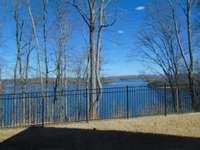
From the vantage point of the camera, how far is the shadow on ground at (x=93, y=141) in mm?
9812

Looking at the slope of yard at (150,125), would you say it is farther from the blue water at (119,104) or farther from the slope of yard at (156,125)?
the blue water at (119,104)

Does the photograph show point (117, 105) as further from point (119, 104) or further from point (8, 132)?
point (8, 132)

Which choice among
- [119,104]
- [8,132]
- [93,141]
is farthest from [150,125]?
[8,132]

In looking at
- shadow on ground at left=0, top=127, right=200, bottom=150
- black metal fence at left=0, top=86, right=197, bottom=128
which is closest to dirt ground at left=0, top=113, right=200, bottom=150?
shadow on ground at left=0, top=127, right=200, bottom=150

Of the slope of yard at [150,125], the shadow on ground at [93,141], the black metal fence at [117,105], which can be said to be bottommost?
the shadow on ground at [93,141]

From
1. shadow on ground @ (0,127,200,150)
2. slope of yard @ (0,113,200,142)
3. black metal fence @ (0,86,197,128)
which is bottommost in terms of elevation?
shadow on ground @ (0,127,200,150)

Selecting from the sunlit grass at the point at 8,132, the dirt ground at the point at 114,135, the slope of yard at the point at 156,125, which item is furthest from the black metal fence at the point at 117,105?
the sunlit grass at the point at 8,132

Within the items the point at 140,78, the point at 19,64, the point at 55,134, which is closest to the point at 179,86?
the point at 55,134

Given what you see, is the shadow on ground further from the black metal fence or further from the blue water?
the blue water

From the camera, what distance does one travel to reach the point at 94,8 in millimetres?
19594

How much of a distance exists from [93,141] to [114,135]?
1151mm

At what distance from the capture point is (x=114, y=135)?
455 inches

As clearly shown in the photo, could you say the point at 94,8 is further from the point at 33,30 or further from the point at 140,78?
the point at 140,78

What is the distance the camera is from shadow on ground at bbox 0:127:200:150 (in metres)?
9.81
